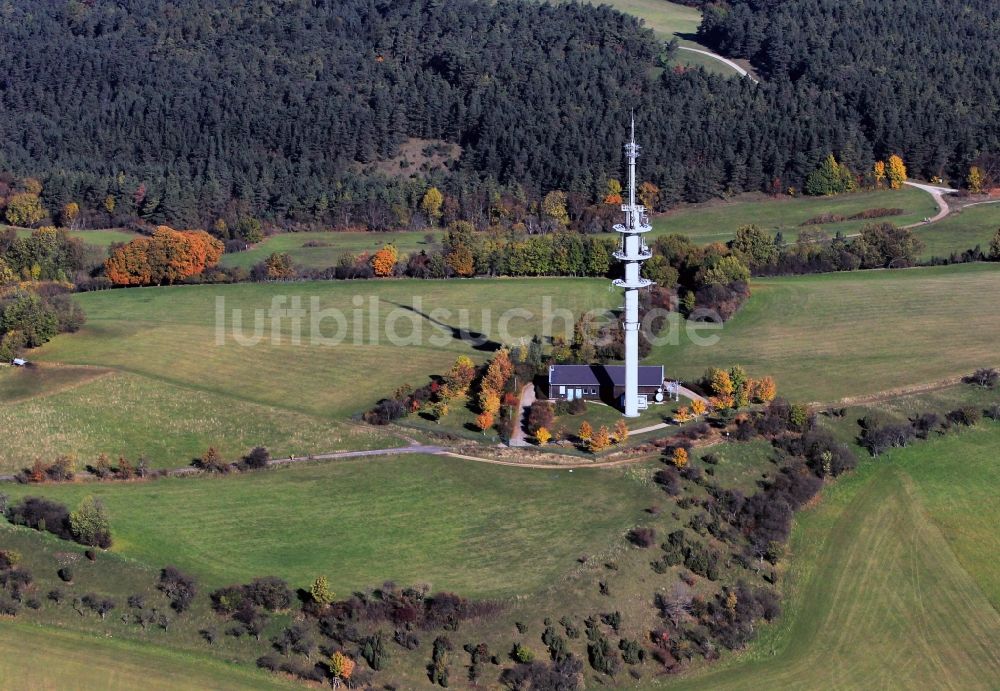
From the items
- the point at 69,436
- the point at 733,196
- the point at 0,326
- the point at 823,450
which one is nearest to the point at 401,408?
the point at 69,436

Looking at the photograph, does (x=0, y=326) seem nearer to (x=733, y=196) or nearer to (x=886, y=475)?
(x=886, y=475)

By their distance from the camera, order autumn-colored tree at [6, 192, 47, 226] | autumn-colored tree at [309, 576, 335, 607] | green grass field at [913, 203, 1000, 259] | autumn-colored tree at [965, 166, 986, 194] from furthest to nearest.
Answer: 1. autumn-colored tree at [6, 192, 47, 226]
2. autumn-colored tree at [965, 166, 986, 194]
3. green grass field at [913, 203, 1000, 259]
4. autumn-colored tree at [309, 576, 335, 607]

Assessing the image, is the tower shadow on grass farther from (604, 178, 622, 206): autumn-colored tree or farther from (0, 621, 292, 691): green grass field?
(604, 178, 622, 206): autumn-colored tree

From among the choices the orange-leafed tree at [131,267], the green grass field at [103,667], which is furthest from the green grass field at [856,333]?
the orange-leafed tree at [131,267]

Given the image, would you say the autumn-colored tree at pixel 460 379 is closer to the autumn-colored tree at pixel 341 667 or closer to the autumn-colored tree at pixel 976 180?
the autumn-colored tree at pixel 341 667

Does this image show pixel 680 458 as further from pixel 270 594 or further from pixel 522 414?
pixel 270 594

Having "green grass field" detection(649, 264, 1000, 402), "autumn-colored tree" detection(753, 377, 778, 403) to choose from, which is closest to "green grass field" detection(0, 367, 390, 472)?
"autumn-colored tree" detection(753, 377, 778, 403)
